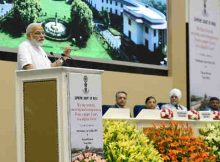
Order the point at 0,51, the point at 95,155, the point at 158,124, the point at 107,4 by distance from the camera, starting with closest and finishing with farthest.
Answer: the point at 95,155, the point at 158,124, the point at 0,51, the point at 107,4

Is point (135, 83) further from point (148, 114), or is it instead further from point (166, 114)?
point (148, 114)

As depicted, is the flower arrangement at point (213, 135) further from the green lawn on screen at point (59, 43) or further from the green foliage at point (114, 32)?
the green foliage at point (114, 32)

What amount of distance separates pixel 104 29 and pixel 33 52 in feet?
14.7

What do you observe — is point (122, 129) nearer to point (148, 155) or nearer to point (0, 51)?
point (148, 155)

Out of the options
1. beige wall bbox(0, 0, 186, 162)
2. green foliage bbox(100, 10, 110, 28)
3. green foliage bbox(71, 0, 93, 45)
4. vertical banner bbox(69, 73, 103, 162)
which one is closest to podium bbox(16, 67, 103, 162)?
vertical banner bbox(69, 73, 103, 162)

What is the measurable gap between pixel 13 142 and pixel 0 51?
46.1 inches

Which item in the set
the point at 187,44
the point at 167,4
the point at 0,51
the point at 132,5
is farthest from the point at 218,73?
the point at 0,51

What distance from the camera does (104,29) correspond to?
357 inches

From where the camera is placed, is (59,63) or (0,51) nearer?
(59,63)

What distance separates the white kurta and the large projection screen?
2.57 metres

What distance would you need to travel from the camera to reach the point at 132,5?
9703 millimetres

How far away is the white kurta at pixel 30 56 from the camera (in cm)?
450

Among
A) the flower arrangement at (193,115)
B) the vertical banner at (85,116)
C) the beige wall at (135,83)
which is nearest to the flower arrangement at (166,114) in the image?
the flower arrangement at (193,115)

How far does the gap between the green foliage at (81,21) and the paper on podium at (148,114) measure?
2819 mm
